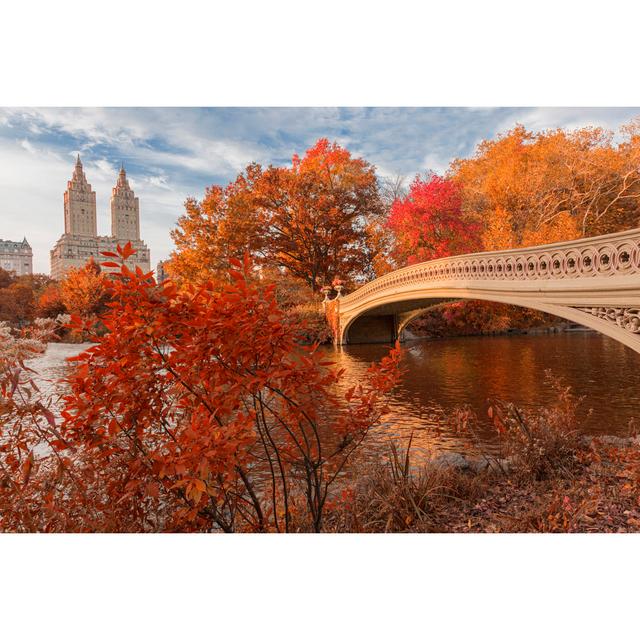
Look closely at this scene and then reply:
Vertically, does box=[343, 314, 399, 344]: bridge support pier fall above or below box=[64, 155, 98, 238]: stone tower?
below

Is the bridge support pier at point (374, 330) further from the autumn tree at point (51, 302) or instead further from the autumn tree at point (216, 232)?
the autumn tree at point (51, 302)

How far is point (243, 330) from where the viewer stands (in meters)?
1.67

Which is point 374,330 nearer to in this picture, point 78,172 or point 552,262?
point 552,262

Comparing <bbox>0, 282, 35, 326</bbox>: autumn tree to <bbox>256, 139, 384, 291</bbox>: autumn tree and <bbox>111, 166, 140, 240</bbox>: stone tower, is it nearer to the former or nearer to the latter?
<bbox>111, 166, 140, 240</bbox>: stone tower

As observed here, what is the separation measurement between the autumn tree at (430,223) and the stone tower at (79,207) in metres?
3.71

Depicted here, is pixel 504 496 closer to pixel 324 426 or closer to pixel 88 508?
pixel 324 426

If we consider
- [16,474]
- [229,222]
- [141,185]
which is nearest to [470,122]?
[229,222]

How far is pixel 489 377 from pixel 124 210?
5330mm

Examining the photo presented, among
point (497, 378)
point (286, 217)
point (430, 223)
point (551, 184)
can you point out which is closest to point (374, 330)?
point (430, 223)

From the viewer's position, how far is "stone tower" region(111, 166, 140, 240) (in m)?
3.53

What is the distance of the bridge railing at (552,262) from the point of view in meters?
3.20

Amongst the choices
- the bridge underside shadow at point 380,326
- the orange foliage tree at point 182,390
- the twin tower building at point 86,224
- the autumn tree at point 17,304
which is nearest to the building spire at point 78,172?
the twin tower building at point 86,224

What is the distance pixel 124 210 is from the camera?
3.71 metres

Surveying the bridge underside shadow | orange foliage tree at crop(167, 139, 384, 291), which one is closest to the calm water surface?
the bridge underside shadow
